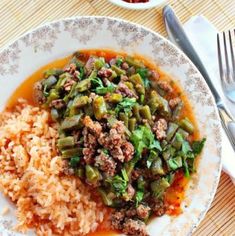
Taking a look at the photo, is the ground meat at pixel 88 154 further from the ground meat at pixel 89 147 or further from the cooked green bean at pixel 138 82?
the cooked green bean at pixel 138 82

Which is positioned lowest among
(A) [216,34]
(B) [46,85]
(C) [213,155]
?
(C) [213,155]

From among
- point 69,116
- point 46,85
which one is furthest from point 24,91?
point 69,116

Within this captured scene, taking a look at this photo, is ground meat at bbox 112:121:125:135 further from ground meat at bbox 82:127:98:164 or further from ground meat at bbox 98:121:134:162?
ground meat at bbox 82:127:98:164

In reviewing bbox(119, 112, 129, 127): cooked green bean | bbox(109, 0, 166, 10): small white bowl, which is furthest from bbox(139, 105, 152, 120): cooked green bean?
bbox(109, 0, 166, 10): small white bowl

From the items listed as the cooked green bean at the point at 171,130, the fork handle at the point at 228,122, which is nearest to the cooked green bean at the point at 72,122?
the cooked green bean at the point at 171,130

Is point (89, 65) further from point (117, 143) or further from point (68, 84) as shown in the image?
point (117, 143)

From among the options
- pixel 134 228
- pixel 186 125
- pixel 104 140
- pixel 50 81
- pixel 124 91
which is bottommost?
pixel 134 228

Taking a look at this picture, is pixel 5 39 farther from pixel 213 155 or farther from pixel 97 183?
pixel 213 155

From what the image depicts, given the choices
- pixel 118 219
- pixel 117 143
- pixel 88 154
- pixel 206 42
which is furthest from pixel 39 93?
pixel 206 42
